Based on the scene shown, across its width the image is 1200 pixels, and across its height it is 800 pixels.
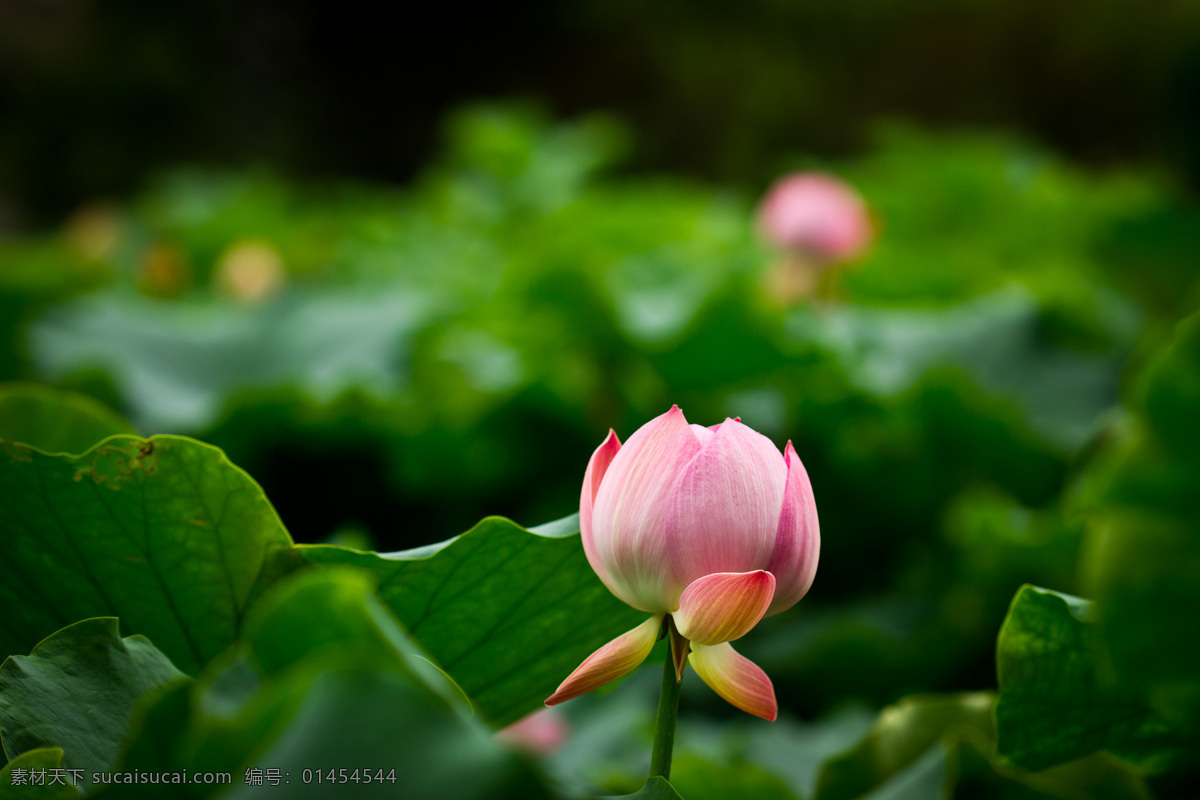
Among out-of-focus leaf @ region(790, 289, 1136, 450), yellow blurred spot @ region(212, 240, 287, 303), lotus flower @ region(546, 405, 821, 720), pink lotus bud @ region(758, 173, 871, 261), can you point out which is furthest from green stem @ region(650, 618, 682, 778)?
yellow blurred spot @ region(212, 240, 287, 303)

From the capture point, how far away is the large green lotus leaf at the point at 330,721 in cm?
17

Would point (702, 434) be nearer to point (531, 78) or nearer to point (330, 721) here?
point (330, 721)

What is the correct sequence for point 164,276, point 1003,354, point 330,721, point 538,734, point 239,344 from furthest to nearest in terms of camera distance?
point 164,276 → point 239,344 → point 1003,354 → point 538,734 → point 330,721

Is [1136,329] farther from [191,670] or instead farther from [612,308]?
[191,670]

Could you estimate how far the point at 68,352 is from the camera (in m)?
1.07

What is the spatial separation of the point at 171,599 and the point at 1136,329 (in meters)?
1.13

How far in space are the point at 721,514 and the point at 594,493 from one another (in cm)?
4

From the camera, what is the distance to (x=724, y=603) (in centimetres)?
24

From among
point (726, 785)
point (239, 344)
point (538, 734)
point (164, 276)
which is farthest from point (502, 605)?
point (164, 276)

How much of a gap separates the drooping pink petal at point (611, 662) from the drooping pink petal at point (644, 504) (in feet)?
0.04

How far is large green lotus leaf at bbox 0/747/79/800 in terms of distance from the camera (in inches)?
8.6

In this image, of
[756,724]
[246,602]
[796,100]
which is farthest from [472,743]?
[796,100]

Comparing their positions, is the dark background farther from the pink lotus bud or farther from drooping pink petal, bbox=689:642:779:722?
drooping pink petal, bbox=689:642:779:722

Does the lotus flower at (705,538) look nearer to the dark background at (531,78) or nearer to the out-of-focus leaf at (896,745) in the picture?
the out-of-focus leaf at (896,745)
